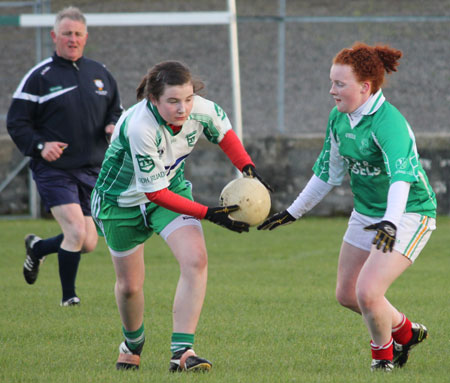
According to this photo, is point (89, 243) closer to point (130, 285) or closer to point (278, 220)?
point (130, 285)

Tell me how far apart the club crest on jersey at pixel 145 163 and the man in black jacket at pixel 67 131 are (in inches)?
105

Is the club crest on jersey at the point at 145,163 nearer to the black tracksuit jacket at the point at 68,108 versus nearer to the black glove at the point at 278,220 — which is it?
the black glove at the point at 278,220

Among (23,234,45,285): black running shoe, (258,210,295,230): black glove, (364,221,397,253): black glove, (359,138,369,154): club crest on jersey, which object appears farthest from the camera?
(23,234,45,285): black running shoe

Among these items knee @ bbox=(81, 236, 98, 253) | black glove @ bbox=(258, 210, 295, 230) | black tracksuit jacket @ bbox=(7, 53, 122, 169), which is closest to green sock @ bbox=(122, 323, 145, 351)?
black glove @ bbox=(258, 210, 295, 230)

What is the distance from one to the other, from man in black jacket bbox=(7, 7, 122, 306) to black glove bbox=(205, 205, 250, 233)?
9.20 ft

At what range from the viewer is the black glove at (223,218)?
4641 millimetres

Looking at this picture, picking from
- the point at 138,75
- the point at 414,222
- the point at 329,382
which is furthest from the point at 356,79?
the point at 138,75

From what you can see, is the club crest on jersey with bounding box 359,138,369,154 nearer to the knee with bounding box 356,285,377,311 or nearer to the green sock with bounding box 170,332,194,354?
the knee with bounding box 356,285,377,311

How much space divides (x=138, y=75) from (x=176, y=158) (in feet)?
36.5

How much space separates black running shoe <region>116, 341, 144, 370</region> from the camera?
4916mm

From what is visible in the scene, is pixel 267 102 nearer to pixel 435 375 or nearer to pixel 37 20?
pixel 37 20

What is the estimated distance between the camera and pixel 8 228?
12570 mm

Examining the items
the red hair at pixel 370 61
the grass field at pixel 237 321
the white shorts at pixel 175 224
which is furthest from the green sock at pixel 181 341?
the red hair at pixel 370 61

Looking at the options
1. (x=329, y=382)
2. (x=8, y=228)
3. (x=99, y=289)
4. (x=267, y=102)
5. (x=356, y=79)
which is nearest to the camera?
(x=329, y=382)
